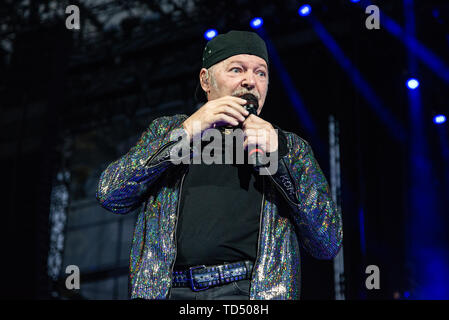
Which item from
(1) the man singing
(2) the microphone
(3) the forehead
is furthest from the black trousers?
(3) the forehead

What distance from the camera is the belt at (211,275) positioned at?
1812 mm

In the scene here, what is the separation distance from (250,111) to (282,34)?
13.9ft

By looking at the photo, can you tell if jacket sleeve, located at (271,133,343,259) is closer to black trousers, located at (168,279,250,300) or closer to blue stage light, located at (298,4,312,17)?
black trousers, located at (168,279,250,300)

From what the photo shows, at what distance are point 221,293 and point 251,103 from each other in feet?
2.20

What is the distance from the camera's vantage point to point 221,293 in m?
1.80

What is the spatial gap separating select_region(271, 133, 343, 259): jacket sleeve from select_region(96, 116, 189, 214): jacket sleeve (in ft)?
1.29

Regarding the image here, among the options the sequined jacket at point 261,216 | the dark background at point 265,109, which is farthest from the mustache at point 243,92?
the dark background at point 265,109

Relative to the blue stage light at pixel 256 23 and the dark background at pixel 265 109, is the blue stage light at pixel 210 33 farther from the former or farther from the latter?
the blue stage light at pixel 256 23

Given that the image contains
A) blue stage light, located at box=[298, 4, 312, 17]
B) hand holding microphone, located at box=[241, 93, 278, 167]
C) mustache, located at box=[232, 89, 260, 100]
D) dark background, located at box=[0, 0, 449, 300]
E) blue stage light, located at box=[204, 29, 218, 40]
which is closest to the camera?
hand holding microphone, located at box=[241, 93, 278, 167]

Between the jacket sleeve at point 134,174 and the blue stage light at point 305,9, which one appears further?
the blue stage light at point 305,9

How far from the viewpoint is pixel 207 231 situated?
6.26ft

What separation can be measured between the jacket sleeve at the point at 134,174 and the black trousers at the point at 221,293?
382mm

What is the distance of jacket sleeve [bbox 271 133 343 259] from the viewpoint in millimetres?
1895
